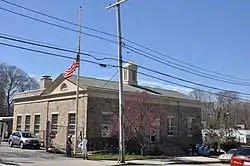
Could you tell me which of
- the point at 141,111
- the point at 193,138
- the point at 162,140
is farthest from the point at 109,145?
the point at 193,138

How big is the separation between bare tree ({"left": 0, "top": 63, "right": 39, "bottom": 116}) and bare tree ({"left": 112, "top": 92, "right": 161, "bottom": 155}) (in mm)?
58305

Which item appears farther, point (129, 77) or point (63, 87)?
point (129, 77)

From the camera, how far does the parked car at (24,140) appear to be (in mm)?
39375

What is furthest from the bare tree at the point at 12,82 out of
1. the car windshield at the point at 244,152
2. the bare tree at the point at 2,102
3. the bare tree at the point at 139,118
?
the car windshield at the point at 244,152

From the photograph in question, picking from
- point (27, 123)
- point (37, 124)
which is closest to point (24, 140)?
point (37, 124)

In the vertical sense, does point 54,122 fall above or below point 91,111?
below

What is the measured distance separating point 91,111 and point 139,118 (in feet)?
17.9

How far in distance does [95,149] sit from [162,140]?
9983mm

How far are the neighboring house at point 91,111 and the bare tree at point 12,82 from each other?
138 feet

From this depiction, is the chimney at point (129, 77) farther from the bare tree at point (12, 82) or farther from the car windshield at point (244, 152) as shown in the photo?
the bare tree at point (12, 82)

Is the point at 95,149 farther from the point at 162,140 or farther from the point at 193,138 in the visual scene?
the point at 193,138

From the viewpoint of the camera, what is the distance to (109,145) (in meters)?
38.7

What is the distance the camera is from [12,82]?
302 ft

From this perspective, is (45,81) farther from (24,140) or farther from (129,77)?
(24,140)
